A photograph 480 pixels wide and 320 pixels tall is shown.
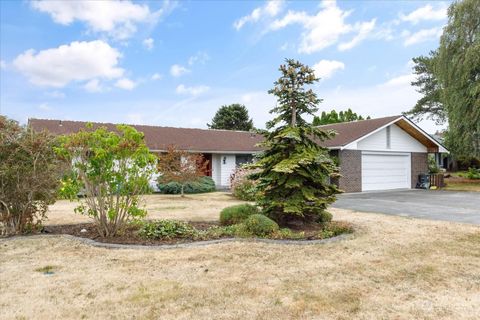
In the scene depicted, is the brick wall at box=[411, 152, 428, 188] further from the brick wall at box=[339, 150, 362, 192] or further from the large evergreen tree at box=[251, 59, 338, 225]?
the large evergreen tree at box=[251, 59, 338, 225]

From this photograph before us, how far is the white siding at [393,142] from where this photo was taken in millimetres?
19266

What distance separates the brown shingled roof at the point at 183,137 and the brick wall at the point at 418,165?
32.0ft

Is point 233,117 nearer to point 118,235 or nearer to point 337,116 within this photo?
point 337,116

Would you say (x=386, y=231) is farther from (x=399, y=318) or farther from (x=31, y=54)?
(x=31, y=54)

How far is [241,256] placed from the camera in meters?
5.63

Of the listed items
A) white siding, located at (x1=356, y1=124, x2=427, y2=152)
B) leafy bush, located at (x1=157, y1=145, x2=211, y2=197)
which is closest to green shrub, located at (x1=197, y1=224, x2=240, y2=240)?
leafy bush, located at (x1=157, y1=145, x2=211, y2=197)

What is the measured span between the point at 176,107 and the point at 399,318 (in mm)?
20442

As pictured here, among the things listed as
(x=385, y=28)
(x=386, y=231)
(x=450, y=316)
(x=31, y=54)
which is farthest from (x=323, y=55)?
(x=450, y=316)

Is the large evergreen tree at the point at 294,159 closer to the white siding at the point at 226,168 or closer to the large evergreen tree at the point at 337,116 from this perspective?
the white siding at the point at 226,168

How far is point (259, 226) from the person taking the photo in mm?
6973

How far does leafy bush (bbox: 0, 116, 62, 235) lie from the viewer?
22.8ft

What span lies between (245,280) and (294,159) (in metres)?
3.51

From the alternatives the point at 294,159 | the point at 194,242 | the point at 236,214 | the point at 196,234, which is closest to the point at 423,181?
the point at 294,159

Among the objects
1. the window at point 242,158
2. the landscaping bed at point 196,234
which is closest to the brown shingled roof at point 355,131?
the window at point 242,158
